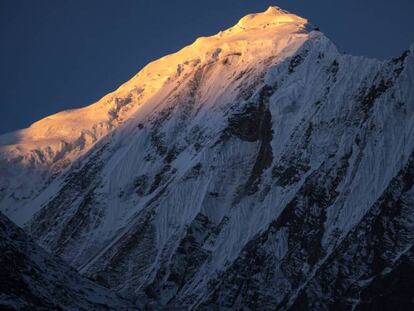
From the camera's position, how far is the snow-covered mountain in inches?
4370

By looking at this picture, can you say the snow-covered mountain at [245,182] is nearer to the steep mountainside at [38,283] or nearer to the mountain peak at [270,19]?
the mountain peak at [270,19]

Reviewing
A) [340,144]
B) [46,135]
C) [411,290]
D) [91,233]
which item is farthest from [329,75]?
[46,135]

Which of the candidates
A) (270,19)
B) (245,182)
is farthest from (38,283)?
(270,19)

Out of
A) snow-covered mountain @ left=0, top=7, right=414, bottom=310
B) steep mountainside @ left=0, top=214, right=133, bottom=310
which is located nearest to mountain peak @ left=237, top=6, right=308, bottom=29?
snow-covered mountain @ left=0, top=7, right=414, bottom=310

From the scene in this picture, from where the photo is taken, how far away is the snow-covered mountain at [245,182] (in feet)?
364

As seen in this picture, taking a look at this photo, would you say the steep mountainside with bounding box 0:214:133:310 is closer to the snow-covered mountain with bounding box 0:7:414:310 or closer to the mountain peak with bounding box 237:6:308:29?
the snow-covered mountain with bounding box 0:7:414:310

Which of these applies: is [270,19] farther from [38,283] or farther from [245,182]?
[38,283]

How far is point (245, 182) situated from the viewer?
444ft

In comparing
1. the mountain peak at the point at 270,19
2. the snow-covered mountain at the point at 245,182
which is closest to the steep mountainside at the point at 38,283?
the snow-covered mountain at the point at 245,182

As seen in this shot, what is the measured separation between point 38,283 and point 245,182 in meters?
69.7

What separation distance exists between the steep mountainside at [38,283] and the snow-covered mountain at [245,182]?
17751 millimetres

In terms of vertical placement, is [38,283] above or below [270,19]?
below

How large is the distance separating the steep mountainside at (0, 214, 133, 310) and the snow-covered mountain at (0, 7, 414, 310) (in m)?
17.8

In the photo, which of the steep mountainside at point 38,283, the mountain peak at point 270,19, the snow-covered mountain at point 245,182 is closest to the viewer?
the steep mountainside at point 38,283
